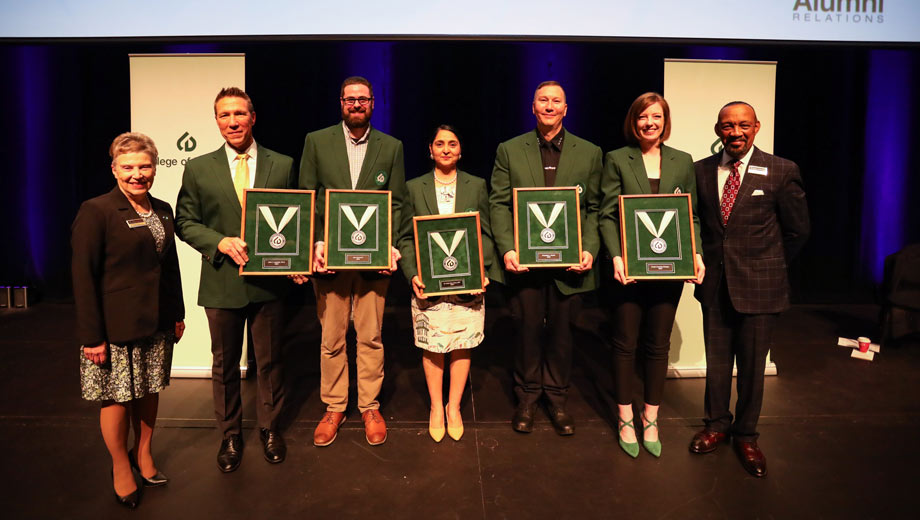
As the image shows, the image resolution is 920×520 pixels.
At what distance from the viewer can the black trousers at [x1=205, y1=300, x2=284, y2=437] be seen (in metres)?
2.32

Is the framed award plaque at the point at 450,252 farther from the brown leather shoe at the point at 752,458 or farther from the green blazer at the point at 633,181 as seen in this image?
the brown leather shoe at the point at 752,458

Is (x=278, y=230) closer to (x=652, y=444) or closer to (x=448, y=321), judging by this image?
(x=448, y=321)

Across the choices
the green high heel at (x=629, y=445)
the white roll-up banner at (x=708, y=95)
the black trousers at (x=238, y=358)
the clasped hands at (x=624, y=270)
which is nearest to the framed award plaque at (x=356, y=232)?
the black trousers at (x=238, y=358)

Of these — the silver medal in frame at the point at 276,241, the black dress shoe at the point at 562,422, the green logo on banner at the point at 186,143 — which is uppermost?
the green logo on banner at the point at 186,143

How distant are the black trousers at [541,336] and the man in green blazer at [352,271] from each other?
66 cm

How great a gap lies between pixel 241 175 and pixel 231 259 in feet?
1.20

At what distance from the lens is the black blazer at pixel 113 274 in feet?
6.05

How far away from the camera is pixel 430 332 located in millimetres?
2502

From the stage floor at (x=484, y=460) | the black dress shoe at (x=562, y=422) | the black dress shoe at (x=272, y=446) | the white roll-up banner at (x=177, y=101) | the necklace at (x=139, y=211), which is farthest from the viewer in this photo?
the white roll-up banner at (x=177, y=101)

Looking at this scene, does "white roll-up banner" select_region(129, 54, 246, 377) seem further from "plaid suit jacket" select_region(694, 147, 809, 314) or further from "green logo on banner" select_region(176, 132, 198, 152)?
"plaid suit jacket" select_region(694, 147, 809, 314)

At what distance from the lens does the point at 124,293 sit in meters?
1.91

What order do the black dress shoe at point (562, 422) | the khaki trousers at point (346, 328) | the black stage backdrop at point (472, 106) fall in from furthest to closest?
the black stage backdrop at point (472, 106) → the black dress shoe at point (562, 422) → the khaki trousers at point (346, 328)

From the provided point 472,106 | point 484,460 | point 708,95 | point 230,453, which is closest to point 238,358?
point 230,453

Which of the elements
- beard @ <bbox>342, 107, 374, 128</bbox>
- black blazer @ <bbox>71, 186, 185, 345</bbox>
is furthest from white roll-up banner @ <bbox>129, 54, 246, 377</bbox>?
black blazer @ <bbox>71, 186, 185, 345</bbox>
